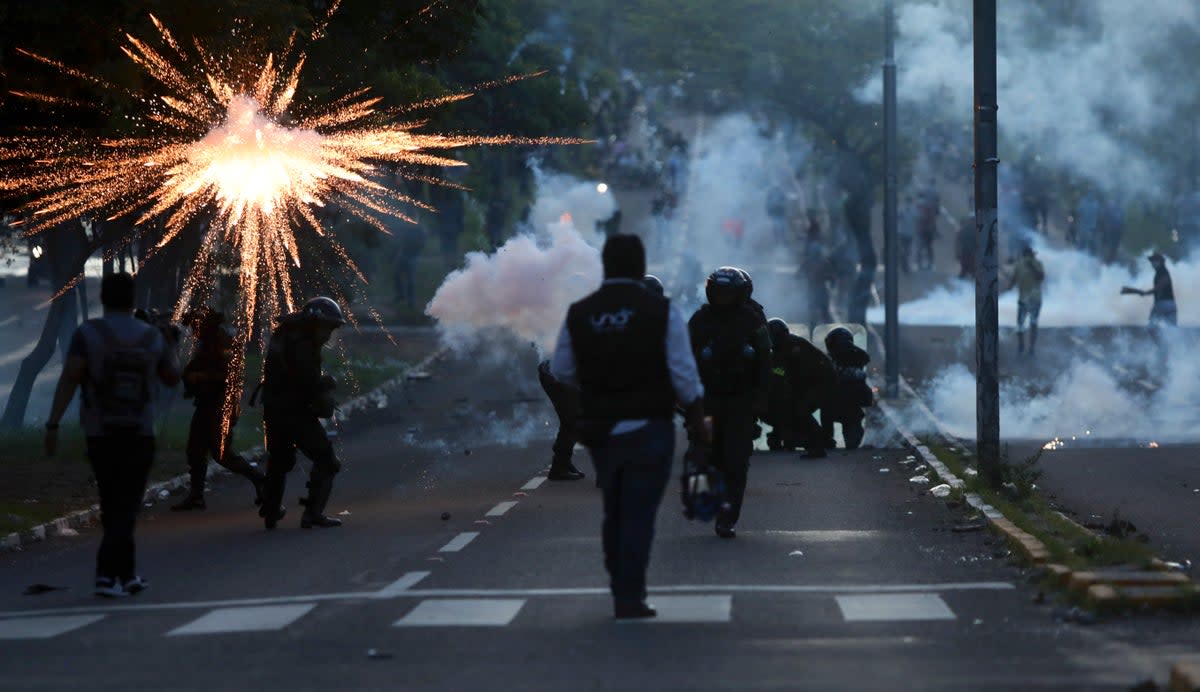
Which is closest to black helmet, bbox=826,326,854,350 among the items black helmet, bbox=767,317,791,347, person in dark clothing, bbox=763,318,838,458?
person in dark clothing, bbox=763,318,838,458

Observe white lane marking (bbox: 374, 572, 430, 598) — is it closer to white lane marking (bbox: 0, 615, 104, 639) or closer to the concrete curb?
white lane marking (bbox: 0, 615, 104, 639)

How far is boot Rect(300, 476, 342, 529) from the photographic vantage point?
15820mm

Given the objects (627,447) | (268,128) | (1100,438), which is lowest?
(1100,438)

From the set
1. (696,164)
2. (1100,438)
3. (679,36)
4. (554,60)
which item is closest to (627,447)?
(1100,438)

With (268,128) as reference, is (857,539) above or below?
below

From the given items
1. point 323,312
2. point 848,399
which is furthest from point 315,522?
point 848,399

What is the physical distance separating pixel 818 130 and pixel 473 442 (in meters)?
23.1

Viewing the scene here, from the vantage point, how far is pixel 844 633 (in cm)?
977

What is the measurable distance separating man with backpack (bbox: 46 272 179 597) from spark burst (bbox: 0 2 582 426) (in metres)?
6.19

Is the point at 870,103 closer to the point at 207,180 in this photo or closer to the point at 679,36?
the point at 679,36

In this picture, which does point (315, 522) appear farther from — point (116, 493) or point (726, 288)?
point (116, 493)

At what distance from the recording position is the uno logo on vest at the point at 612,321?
33.9ft

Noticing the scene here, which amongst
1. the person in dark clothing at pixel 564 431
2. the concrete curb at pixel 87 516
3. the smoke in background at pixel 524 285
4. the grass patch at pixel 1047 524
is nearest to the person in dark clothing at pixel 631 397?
the grass patch at pixel 1047 524

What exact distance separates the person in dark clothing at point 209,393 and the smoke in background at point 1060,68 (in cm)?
2380
